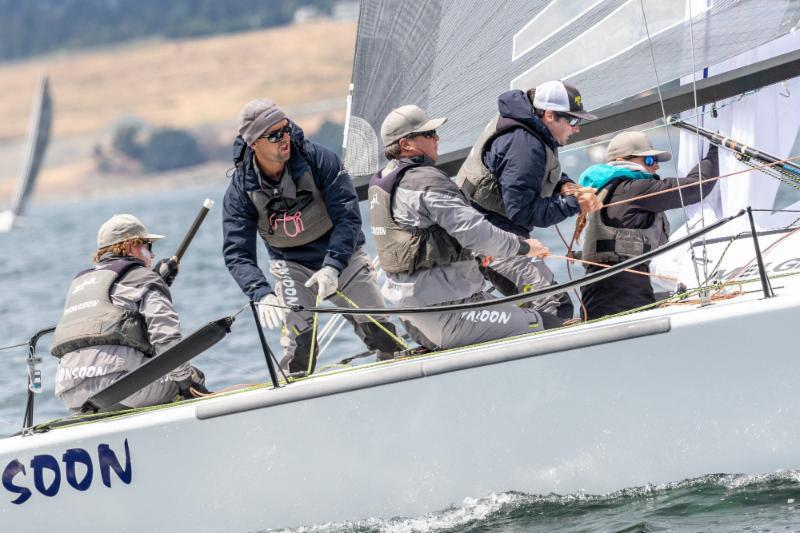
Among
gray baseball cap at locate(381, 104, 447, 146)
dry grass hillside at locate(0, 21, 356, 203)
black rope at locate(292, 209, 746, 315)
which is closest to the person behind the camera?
black rope at locate(292, 209, 746, 315)

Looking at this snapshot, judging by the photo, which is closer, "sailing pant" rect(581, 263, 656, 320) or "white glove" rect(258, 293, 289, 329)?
"white glove" rect(258, 293, 289, 329)

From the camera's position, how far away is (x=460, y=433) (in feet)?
12.0

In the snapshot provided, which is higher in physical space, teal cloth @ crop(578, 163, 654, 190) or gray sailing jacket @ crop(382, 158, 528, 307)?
teal cloth @ crop(578, 163, 654, 190)

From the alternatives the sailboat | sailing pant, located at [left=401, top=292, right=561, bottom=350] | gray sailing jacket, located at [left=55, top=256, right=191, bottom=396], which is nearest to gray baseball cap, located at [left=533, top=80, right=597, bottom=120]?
the sailboat

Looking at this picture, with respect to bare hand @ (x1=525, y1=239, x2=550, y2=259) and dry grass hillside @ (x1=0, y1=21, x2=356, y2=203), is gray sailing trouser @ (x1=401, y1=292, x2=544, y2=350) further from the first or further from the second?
dry grass hillside @ (x1=0, y1=21, x2=356, y2=203)

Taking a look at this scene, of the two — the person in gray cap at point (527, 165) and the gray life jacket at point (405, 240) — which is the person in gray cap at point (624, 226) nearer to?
the person in gray cap at point (527, 165)

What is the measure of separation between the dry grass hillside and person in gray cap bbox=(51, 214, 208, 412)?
5676cm

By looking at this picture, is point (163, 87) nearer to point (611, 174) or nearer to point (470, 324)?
point (611, 174)

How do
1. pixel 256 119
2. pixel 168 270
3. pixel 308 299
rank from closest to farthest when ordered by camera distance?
pixel 256 119 → pixel 308 299 → pixel 168 270

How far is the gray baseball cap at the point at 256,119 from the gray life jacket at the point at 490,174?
630mm

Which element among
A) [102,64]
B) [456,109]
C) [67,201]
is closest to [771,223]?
[456,109]

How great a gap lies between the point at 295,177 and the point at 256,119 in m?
0.26

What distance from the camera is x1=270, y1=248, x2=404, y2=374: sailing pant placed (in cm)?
419

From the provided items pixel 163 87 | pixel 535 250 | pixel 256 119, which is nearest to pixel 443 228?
pixel 535 250
